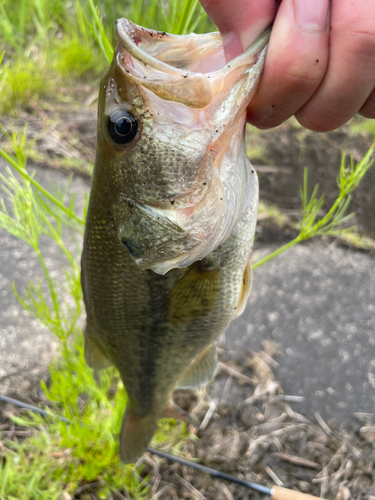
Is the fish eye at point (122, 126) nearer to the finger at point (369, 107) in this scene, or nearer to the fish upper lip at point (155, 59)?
the fish upper lip at point (155, 59)

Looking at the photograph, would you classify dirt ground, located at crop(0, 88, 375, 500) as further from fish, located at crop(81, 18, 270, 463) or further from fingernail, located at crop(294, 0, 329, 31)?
fingernail, located at crop(294, 0, 329, 31)

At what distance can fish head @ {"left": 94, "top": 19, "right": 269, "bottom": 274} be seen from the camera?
67 cm

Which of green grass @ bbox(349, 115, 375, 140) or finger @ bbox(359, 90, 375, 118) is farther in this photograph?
green grass @ bbox(349, 115, 375, 140)

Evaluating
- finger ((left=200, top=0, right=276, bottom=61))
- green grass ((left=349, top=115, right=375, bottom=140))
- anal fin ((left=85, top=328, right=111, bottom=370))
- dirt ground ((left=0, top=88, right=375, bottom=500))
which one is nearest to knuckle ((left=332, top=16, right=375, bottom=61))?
finger ((left=200, top=0, right=276, bottom=61))

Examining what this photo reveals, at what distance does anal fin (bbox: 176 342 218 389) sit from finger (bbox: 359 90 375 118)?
849 mm

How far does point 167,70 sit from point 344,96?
1.01 ft

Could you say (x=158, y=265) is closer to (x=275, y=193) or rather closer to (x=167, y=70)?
(x=167, y=70)

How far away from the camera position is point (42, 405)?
1730mm

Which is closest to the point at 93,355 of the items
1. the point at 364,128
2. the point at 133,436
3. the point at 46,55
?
the point at 133,436

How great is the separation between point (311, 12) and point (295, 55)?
61 millimetres

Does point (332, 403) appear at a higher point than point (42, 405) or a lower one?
lower

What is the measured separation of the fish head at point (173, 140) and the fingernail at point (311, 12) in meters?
0.07

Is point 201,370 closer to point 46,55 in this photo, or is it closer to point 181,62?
point 181,62

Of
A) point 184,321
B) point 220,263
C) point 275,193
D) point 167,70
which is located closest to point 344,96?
point 167,70
